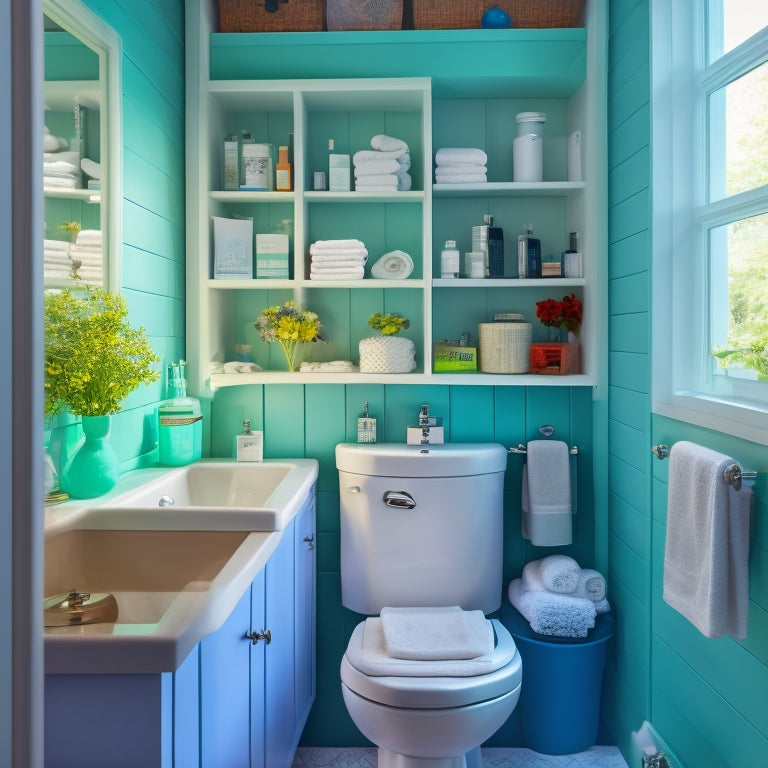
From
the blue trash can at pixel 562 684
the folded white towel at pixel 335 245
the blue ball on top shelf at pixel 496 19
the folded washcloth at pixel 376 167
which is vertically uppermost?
the blue ball on top shelf at pixel 496 19

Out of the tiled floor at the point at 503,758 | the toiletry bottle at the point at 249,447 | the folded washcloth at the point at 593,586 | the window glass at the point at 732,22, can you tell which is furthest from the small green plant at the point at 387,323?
the tiled floor at the point at 503,758

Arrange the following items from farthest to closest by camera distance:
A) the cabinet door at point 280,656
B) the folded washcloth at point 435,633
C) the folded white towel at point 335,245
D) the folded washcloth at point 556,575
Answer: the folded white towel at point 335,245 < the folded washcloth at point 556,575 < the folded washcloth at point 435,633 < the cabinet door at point 280,656

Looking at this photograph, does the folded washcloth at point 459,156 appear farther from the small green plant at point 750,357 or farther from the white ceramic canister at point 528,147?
the small green plant at point 750,357

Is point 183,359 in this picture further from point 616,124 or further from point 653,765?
point 653,765

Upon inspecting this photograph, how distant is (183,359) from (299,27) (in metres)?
1.12

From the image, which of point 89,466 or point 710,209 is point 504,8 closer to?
point 710,209

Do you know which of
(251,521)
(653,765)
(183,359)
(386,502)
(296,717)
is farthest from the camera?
(183,359)

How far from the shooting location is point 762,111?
5.11 ft

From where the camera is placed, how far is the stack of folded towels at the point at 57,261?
1490 mm

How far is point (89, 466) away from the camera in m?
1.59

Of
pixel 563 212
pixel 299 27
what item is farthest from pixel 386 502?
pixel 299 27

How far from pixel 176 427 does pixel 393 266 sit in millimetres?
837

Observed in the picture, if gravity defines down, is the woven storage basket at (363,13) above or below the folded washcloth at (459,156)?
above

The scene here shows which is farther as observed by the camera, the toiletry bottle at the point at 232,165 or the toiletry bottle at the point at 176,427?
the toiletry bottle at the point at 232,165
